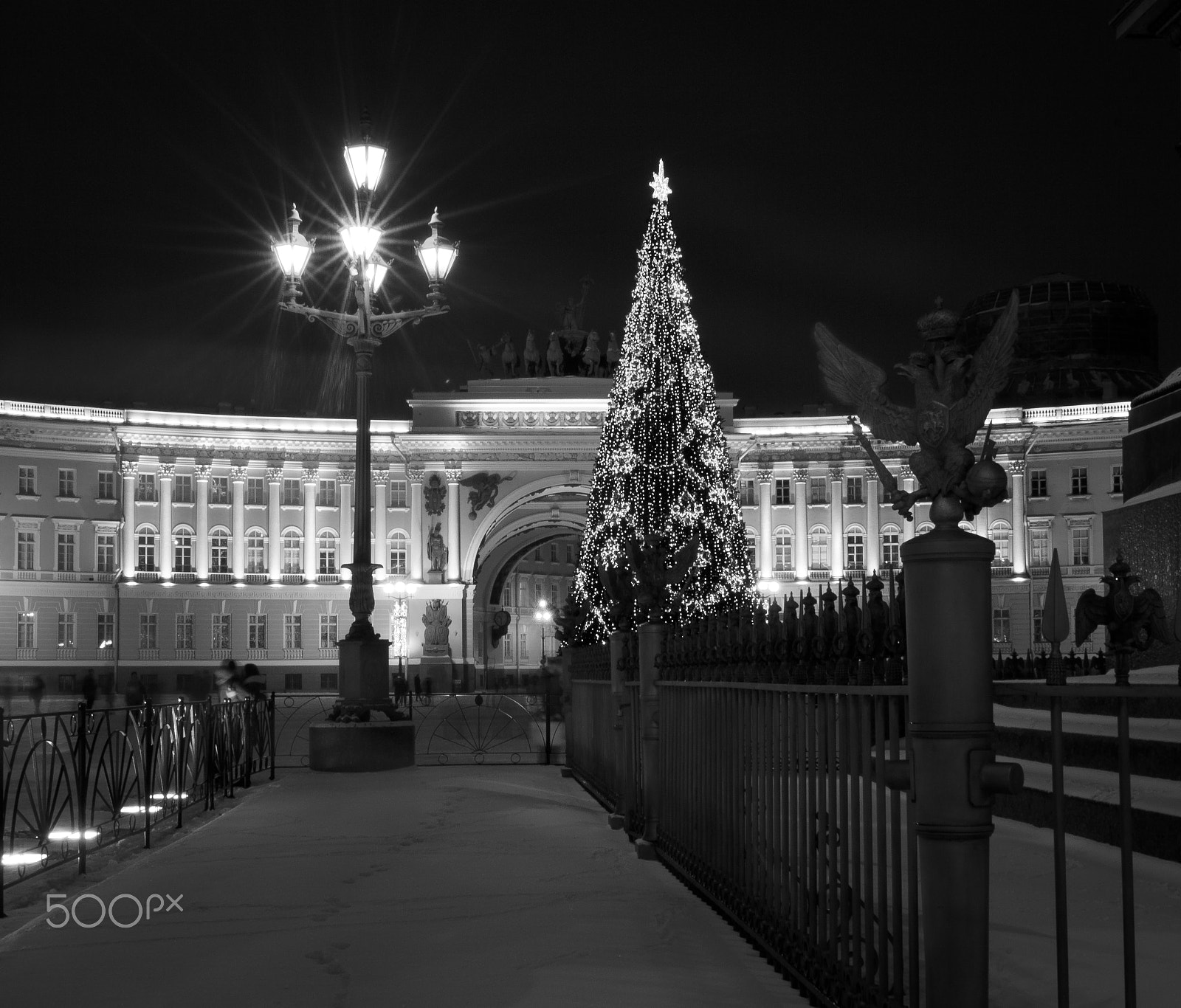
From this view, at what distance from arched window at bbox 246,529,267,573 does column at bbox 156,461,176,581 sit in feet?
11.1

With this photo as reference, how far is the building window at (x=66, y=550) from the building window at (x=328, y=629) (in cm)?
1101

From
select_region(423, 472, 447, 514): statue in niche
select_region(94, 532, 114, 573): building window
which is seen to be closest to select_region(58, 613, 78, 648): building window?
select_region(94, 532, 114, 573): building window

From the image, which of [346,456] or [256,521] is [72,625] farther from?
[346,456]

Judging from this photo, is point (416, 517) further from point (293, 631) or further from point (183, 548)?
point (183, 548)

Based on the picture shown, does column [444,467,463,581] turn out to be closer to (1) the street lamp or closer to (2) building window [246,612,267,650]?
(2) building window [246,612,267,650]

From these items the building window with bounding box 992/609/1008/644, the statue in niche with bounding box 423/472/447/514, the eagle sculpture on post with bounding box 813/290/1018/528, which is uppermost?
the statue in niche with bounding box 423/472/447/514

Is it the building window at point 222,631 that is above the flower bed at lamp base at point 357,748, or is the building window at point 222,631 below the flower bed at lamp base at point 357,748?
above

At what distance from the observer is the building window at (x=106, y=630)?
Answer: 65500 millimetres

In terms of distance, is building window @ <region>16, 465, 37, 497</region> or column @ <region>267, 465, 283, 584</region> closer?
building window @ <region>16, 465, 37, 497</region>

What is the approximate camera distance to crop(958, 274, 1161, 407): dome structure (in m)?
95.4

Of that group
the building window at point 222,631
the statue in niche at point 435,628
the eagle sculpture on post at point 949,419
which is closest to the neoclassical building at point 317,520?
the building window at point 222,631

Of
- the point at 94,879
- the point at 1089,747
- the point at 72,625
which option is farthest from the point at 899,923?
the point at 72,625

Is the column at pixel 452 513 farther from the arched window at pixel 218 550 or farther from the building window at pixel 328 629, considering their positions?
the arched window at pixel 218 550

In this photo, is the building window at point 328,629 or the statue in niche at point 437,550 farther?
the building window at point 328,629
